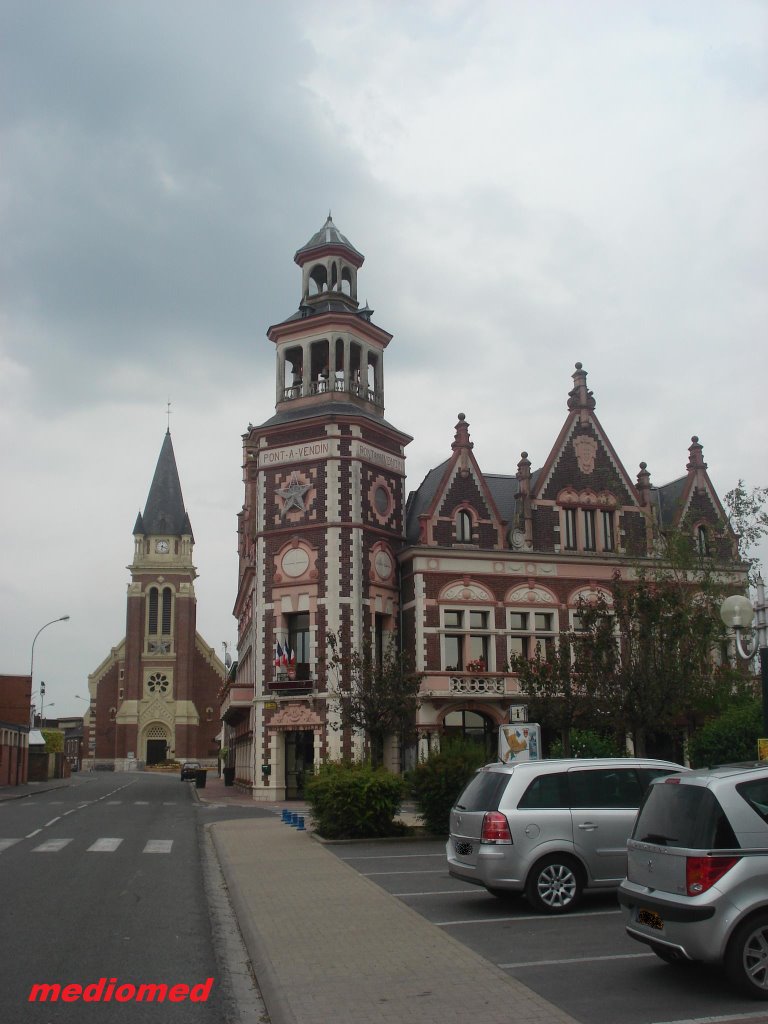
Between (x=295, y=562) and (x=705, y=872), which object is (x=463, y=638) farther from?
(x=705, y=872)

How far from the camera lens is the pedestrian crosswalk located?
821 inches

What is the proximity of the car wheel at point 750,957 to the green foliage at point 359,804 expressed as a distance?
550 inches

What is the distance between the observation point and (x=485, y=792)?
1280cm

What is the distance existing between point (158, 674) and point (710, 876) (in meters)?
95.5

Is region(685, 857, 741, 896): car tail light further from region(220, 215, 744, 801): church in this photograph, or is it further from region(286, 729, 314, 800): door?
region(286, 729, 314, 800): door

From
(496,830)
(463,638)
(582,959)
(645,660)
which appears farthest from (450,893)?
(463,638)

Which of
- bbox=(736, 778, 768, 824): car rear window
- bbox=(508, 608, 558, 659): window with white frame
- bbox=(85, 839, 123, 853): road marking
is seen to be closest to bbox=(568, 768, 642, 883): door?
bbox=(736, 778, 768, 824): car rear window

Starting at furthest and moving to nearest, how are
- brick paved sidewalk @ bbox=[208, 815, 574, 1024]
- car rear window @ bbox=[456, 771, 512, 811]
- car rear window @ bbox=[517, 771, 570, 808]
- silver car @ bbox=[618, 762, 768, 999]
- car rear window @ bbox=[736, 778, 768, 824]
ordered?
1. car rear window @ bbox=[456, 771, 512, 811]
2. car rear window @ bbox=[517, 771, 570, 808]
3. car rear window @ bbox=[736, 778, 768, 824]
4. silver car @ bbox=[618, 762, 768, 999]
5. brick paved sidewalk @ bbox=[208, 815, 574, 1024]

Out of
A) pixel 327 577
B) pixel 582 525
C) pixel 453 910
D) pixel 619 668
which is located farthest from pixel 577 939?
pixel 582 525

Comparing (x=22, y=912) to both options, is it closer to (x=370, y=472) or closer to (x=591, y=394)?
(x=370, y=472)

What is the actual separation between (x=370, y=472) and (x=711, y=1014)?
118 feet

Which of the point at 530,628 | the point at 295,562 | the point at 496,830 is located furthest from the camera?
the point at 530,628

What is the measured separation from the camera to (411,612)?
139 ft

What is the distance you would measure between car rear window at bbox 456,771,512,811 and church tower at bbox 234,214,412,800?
2457cm
